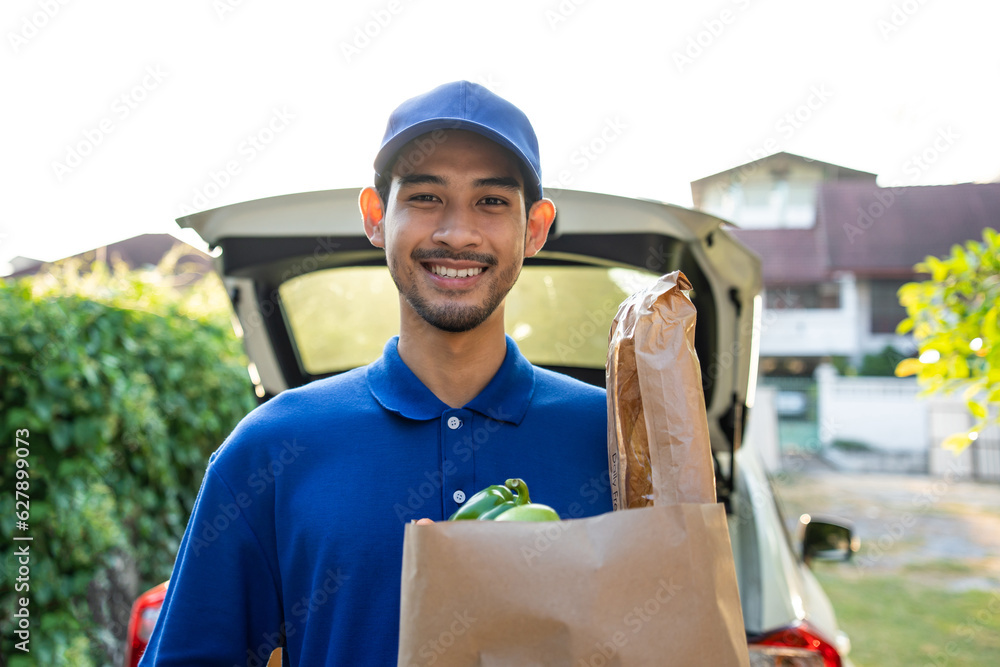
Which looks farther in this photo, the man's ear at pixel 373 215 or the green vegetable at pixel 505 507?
the man's ear at pixel 373 215

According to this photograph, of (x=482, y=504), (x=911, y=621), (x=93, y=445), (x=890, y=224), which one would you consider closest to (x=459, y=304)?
(x=482, y=504)

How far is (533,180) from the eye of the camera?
1.36m

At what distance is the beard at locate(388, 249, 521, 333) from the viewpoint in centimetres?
127

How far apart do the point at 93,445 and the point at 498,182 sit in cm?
237

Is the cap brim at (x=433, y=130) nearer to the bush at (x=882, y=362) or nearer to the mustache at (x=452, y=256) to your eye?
the mustache at (x=452, y=256)

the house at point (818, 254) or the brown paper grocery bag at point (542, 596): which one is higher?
the house at point (818, 254)

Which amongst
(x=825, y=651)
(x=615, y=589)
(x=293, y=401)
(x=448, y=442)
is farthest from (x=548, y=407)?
(x=825, y=651)

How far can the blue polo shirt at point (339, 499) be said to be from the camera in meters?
1.16

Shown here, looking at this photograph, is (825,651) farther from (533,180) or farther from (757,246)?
(757,246)

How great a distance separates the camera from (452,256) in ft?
4.11

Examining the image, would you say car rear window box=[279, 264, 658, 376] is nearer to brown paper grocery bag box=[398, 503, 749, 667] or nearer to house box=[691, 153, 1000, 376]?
brown paper grocery bag box=[398, 503, 749, 667]

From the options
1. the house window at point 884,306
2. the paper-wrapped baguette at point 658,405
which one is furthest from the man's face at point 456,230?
the house window at point 884,306

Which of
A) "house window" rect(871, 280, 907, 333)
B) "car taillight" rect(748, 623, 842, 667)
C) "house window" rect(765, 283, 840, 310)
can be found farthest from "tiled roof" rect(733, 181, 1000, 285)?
"car taillight" rect(748, 623, 842, 667)

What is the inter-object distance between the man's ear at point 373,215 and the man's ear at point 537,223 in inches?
10.9
